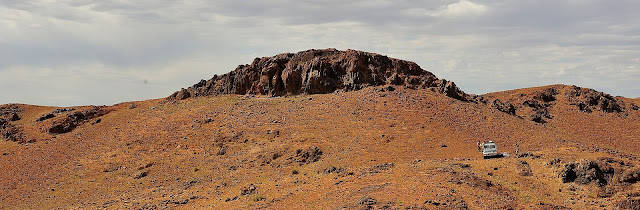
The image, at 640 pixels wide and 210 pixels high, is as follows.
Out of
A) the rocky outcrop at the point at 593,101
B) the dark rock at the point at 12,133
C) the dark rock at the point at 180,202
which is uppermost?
the rocky outcrop at the point at 593,101

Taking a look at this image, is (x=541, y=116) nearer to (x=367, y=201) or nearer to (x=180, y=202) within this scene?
(x=367, y=201)

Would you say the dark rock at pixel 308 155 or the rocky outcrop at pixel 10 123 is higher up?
the rocky outcrop at pixel 10 123

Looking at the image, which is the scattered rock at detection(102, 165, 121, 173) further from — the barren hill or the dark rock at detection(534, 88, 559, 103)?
the dark rock at detection(534, 88, 559, 103)

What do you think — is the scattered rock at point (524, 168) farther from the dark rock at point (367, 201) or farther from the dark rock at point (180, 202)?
the dark rock at point (180, 202)

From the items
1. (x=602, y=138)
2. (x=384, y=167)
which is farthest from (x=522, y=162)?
(x=602, y=138)

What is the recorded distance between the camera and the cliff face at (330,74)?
198 feet

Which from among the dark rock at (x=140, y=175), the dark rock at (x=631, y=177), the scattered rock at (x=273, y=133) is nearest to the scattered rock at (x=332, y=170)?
the scattered rock at (x=273, y=133)

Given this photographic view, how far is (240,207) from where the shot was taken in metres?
32.8

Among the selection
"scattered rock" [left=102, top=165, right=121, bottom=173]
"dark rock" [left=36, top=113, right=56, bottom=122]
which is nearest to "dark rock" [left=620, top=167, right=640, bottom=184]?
"scattered rock" [left=102, top=165, right=121, bottom=173]

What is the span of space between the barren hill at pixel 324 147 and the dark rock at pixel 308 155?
14 centimetres

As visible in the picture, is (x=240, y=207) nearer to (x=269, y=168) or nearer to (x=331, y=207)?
(x=331, y=207)

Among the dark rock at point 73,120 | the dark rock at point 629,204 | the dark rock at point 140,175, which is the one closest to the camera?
the dark rock at point 629,204

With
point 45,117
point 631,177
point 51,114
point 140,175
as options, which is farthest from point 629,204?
point 51,114

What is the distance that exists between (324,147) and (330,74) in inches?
708
